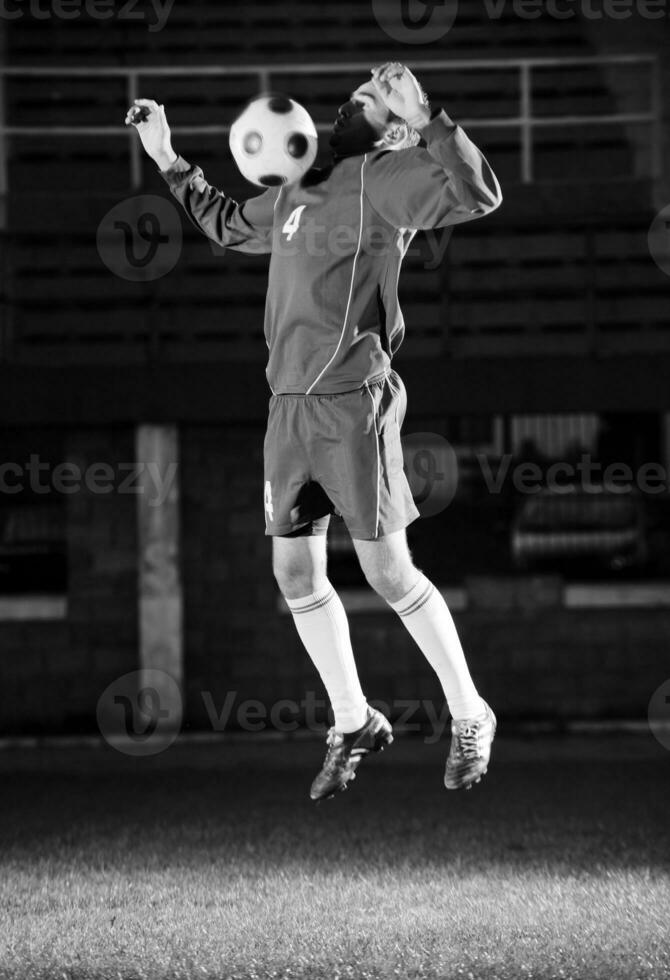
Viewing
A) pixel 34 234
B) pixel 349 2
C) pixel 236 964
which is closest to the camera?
pixel 236 964

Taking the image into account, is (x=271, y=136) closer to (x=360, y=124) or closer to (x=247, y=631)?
(x=360, y=124)

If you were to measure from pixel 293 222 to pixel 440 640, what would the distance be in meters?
1.15

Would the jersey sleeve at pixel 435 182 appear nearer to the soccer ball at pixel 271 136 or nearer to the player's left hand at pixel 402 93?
→ the player's left hand at pixel 402 93

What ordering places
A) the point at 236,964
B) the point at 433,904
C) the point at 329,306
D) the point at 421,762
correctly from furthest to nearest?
the point at 421,762 < the point at 433,904 < the point at 236,964 < the point at 329,306

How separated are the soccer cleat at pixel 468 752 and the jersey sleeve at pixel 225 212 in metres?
1.39

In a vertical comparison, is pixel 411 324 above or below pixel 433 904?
above

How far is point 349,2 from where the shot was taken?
13.2m

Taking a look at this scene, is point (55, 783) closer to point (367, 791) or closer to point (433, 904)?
point (367, 791)

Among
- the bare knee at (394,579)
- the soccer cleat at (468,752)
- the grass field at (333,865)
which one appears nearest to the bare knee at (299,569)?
the bare knee at (394,579)

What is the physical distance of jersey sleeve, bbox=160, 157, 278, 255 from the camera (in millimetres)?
3611

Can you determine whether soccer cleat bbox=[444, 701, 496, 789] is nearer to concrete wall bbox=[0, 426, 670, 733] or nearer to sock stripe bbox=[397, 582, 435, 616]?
sock stripe bbox=[397, 582, 435, 616]

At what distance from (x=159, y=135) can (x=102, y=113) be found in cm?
931

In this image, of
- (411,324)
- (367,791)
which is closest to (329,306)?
(367,791)

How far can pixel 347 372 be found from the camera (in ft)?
11.3
